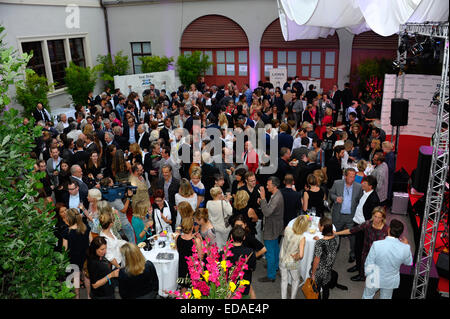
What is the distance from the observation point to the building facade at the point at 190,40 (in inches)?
521

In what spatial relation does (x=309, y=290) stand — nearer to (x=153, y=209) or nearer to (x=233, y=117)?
(x=153, y=209)

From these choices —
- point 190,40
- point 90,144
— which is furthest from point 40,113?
point 190,40

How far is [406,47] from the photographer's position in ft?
21.9

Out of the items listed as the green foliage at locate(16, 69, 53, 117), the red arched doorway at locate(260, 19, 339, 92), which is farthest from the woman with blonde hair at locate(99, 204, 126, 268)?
the red arched doorway at locate(260, 19, 339, 92)

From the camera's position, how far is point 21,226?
8.43 ft

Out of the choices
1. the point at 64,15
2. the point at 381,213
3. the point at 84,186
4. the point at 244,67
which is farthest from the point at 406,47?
the point at 64,15

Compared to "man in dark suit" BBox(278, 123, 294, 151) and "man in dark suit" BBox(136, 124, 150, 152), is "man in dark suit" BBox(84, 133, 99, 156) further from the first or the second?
"man in dark suit" BBox(278, 123, 294, 151)

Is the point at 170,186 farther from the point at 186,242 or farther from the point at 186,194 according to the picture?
the point at 186,242

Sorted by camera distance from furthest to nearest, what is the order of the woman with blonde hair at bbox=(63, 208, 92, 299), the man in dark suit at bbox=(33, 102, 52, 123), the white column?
the white column, the man in dark suit at bbox=(33, 102, 52, 123), the woman with blonde hair at bbox=(63, 208, 92, 299)

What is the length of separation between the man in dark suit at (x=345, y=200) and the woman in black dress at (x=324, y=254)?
1256mm

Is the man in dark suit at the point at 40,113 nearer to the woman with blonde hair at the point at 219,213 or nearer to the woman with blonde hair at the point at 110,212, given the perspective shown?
the woman with blonde hair at the point at 110,212

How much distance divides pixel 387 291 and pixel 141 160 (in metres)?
4.35

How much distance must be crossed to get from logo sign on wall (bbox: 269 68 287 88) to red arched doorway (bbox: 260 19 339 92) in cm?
158

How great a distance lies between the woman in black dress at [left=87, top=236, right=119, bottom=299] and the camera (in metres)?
3.86
